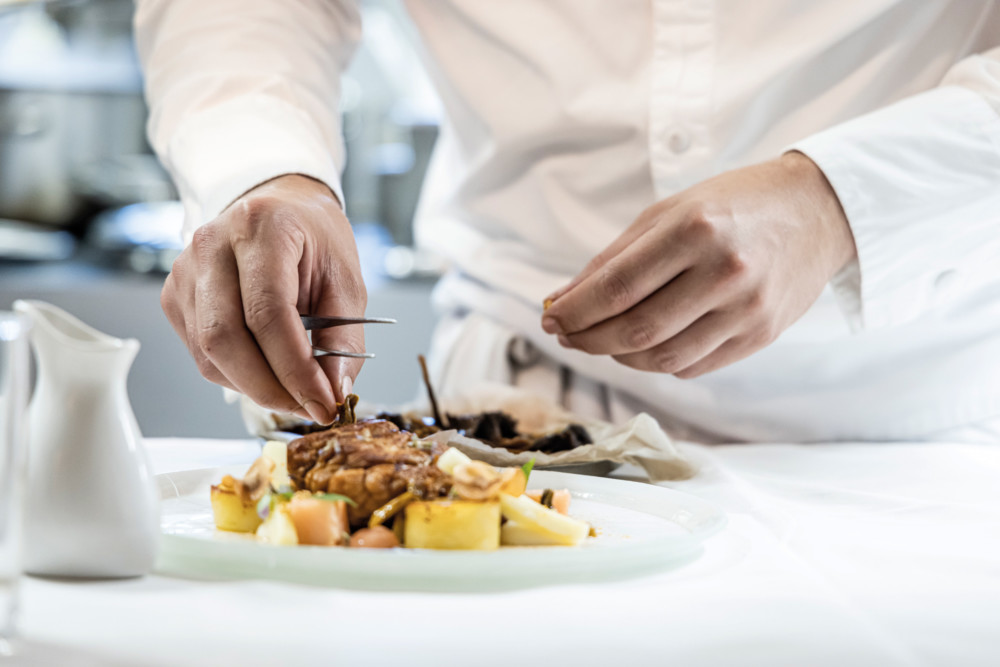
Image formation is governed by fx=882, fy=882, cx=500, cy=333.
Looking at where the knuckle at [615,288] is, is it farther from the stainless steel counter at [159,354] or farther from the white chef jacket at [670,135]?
the stainless steel counter at [159,354]

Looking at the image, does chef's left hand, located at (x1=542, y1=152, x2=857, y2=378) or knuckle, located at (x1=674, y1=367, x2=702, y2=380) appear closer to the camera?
chef's left hand, located at (x1=542, y1=152, x2=857, y2=378)

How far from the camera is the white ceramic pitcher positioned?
1.53 ft

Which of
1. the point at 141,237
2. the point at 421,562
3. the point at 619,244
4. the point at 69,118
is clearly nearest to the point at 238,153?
the point at 619,244

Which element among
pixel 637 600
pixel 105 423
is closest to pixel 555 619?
pixel 637 600

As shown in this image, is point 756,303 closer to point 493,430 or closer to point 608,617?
point 493,430

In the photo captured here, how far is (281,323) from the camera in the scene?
0.73 metres

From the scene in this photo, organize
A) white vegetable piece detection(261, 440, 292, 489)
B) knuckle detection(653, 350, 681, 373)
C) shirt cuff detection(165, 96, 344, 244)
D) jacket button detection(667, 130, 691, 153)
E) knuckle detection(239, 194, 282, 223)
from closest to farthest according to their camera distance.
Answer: white vegetable piece detection(261, 440, 292, 489) → knuckle detection(239, 194, 282, 223) → knuckle detection(653, 350, 681, 373) → shirt cuff detection(165, 96, 344, 244) → jacket button detection(667, 130, 691, 153)

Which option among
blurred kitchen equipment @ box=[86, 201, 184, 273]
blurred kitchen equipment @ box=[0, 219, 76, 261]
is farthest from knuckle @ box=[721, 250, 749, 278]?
blurred kitchen equipment @ box=[0, 219, 76, 261]

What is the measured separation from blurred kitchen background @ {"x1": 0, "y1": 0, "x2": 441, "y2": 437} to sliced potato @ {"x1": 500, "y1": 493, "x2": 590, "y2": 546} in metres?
2.08

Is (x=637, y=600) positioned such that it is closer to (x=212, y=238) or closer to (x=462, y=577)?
(x=462, y=577)

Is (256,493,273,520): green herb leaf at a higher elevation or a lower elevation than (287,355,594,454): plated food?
higher

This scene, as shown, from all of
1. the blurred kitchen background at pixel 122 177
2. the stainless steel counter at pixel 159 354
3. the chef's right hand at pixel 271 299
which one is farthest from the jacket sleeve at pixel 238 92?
the blurred kitchen background at pixel 122 177

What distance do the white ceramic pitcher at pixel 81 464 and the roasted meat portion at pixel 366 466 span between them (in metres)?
0.15

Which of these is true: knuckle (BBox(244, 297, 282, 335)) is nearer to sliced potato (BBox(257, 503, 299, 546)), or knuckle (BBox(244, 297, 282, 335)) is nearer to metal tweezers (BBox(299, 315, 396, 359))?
metal tweezers (BBox(299, 315, 396, 359))
